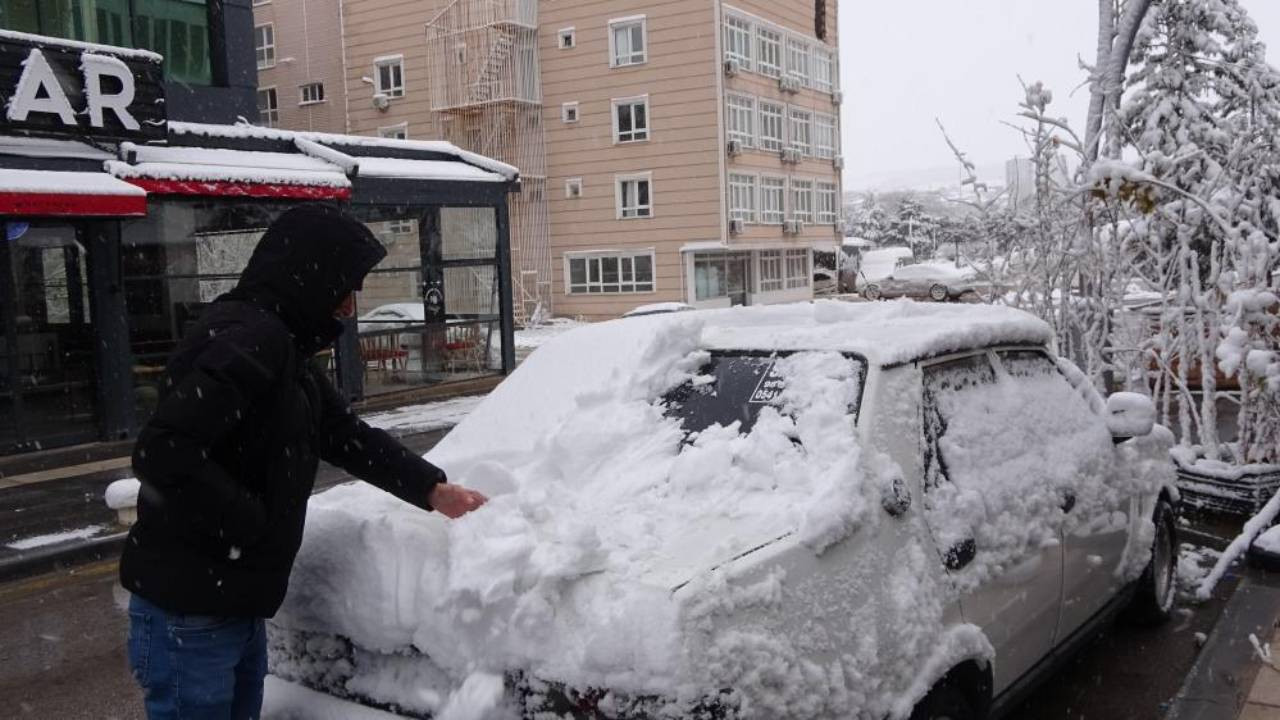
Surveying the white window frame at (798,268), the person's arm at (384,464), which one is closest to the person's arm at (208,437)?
the person's arm at (384,464)

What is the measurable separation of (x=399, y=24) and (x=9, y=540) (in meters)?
29.6

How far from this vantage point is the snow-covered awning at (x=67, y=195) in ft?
33.6

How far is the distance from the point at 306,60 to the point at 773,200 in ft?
56.4

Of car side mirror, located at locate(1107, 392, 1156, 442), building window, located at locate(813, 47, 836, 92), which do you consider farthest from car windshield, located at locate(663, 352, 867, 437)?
building window, located at locate(813, 47, 836, 92)

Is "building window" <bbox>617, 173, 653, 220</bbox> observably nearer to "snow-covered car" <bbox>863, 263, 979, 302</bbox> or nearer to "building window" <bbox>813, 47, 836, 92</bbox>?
"building window" <bbox>813, 47, 836, 92</bbox>

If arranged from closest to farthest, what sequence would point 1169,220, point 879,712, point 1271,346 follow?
point 879,712 < point 1271,346 < point 1169,220

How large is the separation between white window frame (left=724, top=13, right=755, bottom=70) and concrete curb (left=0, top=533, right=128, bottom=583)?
2670 cm

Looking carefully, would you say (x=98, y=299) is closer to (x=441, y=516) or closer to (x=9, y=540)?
(x=9, y=540)

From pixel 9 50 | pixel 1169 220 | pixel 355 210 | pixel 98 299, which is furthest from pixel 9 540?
pixel 1169 220

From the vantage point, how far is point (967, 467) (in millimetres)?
3430

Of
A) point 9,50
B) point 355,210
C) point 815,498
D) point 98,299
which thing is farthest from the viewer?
point 355,210

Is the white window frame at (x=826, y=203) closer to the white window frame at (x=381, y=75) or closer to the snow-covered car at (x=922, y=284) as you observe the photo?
the snow-covered car at (x=922, y=284)

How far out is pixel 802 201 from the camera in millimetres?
37406

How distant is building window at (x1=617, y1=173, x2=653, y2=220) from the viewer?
32719 millimetres
